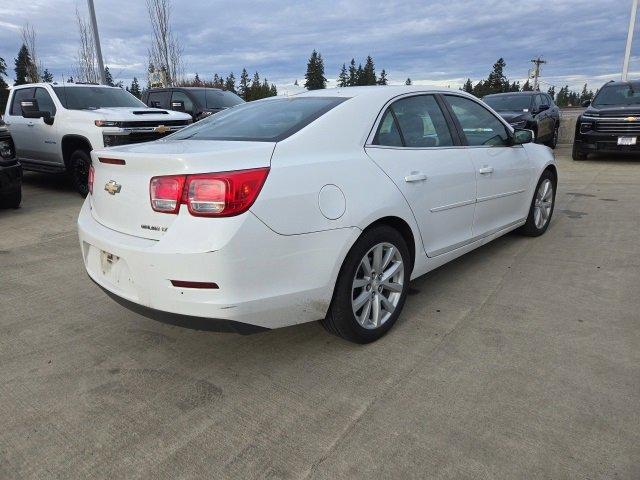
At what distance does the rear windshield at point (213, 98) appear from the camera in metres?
11.1

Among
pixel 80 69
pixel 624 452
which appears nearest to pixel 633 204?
pixel 624 452

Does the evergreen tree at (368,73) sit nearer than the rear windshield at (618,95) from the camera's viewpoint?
No

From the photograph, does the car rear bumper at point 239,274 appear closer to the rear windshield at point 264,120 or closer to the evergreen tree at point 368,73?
the rear windshield at point 264,120

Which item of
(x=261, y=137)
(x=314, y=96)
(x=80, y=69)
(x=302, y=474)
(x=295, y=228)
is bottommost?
(x=302, y=474)

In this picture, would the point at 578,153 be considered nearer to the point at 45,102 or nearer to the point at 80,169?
the point at 80,169

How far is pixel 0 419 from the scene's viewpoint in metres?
2.44

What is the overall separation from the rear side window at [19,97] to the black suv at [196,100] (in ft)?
9.28

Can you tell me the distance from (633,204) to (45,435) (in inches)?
292

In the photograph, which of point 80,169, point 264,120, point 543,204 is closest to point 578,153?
point 543,204

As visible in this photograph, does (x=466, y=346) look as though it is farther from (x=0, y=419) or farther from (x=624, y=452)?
(x=0, y=419)

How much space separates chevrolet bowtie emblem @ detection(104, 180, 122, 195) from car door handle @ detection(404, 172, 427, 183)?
1.69 metres

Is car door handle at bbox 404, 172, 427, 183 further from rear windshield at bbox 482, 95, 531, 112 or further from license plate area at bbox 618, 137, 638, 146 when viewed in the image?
rear windshield at bbox 482, 95, 531, 112

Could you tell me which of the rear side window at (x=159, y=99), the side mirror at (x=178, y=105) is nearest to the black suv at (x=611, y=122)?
the side mirror at (x=178, y=105)

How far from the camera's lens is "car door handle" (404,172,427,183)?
318 centimetres
